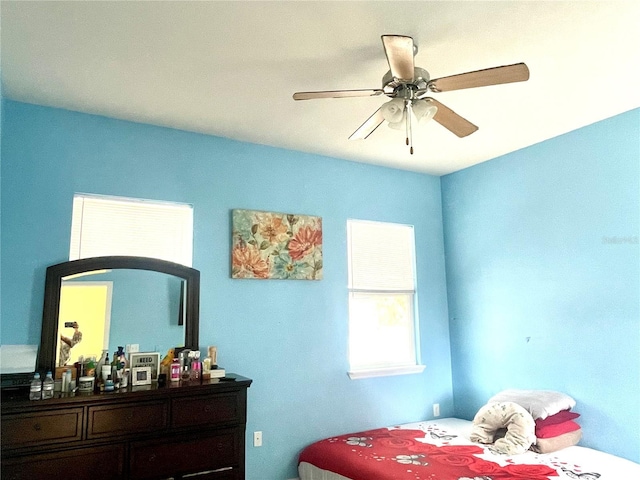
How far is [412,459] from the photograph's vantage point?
2.94 metres

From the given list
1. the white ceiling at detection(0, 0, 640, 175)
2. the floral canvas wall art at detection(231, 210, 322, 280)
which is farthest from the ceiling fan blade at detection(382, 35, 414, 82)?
the floral canvas wall art at detection(231, 210, 322, 280)

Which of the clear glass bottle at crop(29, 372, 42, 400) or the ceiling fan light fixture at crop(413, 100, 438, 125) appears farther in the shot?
the clear glass bottle at crop(29, 372, 42, 400)

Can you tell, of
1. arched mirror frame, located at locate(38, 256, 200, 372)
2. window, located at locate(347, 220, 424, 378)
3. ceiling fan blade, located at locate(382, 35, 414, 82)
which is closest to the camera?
ceiling fan blade, located at locate(382, 35, 414, 82)

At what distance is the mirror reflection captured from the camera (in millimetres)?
2875

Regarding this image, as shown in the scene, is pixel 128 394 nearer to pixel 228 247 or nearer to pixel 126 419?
pixel 126 419

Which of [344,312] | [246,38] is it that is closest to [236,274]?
[344,312]

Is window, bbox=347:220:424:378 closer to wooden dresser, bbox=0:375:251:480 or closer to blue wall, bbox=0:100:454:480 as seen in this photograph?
blue wall, bbox=0:100:454:480

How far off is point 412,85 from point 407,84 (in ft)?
0.09

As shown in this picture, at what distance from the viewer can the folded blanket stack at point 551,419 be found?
3098 mm

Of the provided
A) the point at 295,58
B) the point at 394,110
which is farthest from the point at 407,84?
the point at 295,58

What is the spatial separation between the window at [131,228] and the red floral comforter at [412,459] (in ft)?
5.57

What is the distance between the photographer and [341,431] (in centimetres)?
373

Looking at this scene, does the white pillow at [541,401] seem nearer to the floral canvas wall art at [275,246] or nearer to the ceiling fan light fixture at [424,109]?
the floral canvas wall art at [275,246]

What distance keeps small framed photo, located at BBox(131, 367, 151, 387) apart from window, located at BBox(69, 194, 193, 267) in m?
0.78
